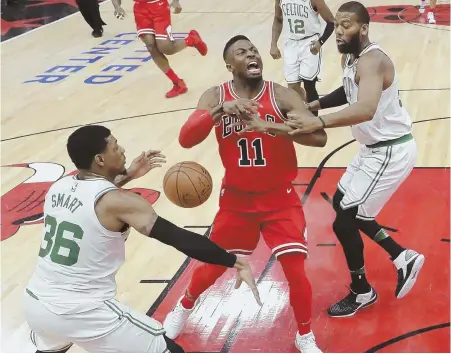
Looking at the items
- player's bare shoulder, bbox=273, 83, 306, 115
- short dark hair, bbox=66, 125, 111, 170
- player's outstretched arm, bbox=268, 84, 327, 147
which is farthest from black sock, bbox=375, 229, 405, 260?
short dark hair, bbox=66, 125, 111, 170

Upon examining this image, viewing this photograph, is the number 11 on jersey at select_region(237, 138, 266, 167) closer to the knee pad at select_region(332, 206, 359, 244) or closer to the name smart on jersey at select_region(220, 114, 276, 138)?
the name smart on jersey at select_region(220, 114, 276, 138)

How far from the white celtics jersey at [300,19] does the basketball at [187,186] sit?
3.53m

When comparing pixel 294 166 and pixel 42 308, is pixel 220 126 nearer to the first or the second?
pixel 294 166

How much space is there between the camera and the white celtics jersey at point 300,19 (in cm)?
700

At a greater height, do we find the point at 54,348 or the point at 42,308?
the point at 42,308

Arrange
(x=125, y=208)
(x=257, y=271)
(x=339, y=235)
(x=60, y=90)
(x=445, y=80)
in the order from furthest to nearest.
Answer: (x=60, y=90) → (x=445, y=80) → (x=257, y=271) → (x=339, y=235) → (x=125, y=208)

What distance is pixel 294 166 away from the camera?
13.1 feet

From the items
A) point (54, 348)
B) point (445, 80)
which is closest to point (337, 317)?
point (54, 348)

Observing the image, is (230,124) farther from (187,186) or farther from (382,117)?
(382,117)

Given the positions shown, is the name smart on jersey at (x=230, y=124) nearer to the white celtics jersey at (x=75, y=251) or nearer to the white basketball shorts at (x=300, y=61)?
the white celtics jersey at (x=75, y=251)

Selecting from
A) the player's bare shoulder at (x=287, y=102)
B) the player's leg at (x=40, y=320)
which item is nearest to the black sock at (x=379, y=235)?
the player's bare shoulder at (x=287, y=102)

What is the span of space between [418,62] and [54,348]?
26.0 ft

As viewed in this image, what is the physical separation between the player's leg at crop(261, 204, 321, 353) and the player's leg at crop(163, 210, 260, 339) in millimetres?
97

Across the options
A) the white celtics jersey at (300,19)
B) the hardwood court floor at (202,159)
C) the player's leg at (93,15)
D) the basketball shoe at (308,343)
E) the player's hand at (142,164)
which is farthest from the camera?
the player's leg at (93,15)
